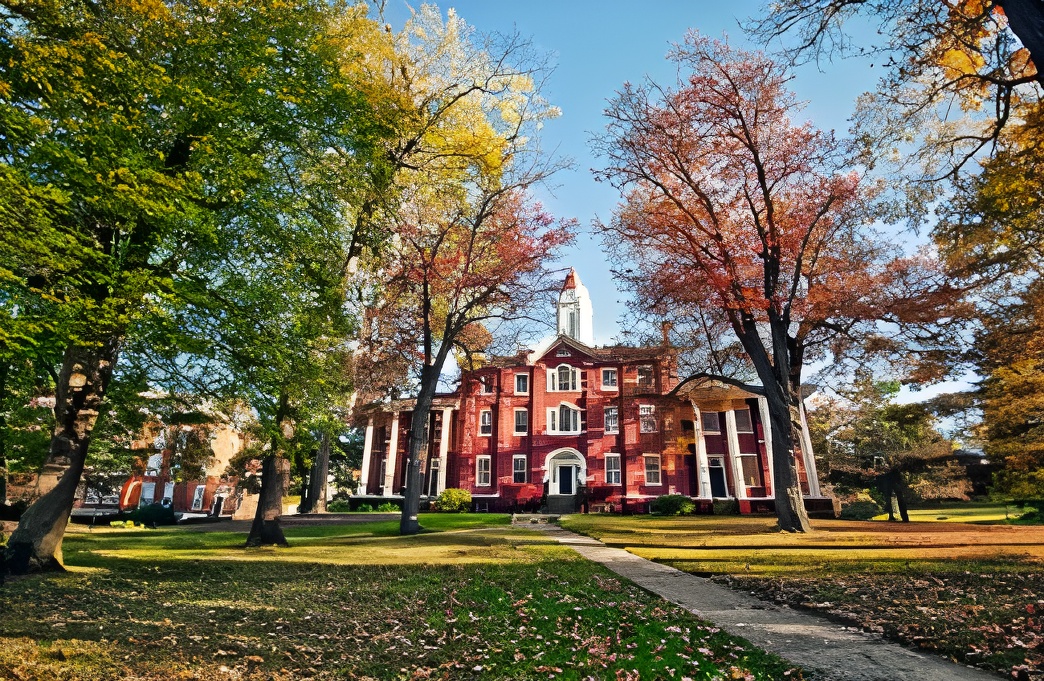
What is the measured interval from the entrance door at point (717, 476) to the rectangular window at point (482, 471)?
1546 cm

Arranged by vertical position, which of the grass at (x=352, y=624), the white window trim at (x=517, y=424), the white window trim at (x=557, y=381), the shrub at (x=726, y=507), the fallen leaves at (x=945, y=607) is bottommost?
the grass at (x=352, y=624)

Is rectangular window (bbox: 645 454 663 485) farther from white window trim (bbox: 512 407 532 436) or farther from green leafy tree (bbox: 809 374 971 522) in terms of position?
green leafy tree (bbox: 809 374 971 522)

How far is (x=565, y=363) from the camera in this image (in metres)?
38.9

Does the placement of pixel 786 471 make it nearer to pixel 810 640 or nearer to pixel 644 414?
pixel 810 640

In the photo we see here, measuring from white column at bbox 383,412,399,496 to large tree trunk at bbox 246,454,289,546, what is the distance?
938 inches

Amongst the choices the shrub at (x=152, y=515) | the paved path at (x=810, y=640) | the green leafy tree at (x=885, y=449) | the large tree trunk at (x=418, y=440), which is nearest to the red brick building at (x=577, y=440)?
the green leafy tree at (x=885, y=449)

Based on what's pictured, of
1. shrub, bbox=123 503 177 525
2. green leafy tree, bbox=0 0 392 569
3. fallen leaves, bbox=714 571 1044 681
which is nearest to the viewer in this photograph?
fallen leaves, bbox=714 571 1044 681

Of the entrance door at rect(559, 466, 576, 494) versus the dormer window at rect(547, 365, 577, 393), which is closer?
the entrance door at rect(559, 466, 576, 494)

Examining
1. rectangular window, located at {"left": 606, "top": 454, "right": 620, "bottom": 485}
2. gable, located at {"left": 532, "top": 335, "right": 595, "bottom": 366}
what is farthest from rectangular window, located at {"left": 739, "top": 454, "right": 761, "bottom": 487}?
gable, located at {"left": 532, "top": 335, "right": 595, "bottom": 366}

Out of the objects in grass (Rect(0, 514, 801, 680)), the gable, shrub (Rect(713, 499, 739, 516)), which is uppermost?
the gable

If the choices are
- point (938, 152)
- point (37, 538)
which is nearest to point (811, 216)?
point (938, 152)

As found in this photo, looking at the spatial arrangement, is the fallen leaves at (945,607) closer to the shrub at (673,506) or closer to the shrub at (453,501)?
the shrub at (673,506)

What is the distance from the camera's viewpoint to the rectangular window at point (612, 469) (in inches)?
1433

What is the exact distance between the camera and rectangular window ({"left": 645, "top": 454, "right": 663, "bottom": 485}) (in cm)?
3569
